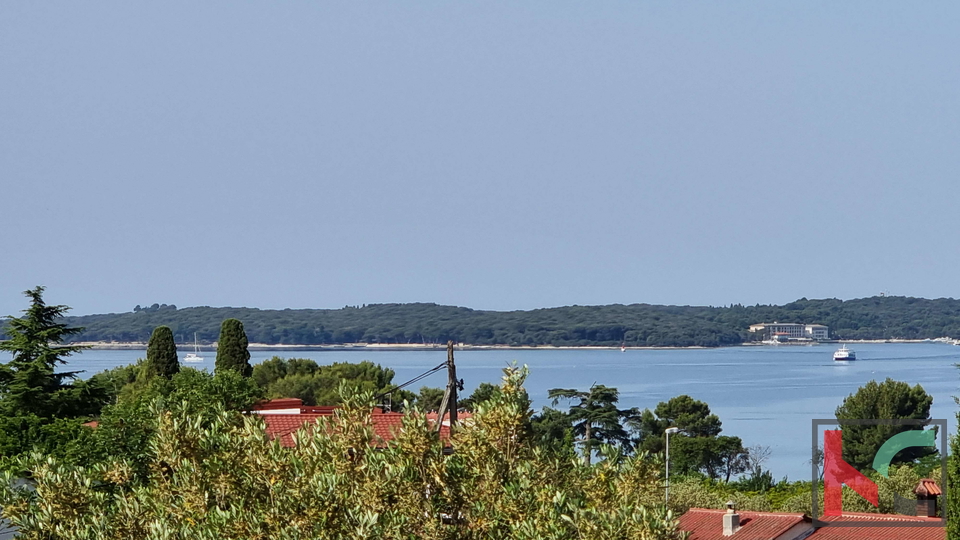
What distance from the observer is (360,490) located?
7.80m

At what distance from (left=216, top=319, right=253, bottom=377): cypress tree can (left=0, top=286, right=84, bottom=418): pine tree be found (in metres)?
13.9

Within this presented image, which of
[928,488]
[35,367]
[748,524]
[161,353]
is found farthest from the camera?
[161,353]

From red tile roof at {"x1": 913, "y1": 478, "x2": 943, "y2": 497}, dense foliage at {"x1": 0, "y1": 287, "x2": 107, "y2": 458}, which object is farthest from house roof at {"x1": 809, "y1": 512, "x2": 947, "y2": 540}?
dense foliage at {"x1": 0, "y1": 287, "x2": 107, "y2": 458}

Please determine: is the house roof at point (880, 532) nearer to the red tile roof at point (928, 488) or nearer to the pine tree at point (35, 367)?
the red tile roof at point (928, 488)

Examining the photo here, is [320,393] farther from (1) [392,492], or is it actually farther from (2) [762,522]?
(1) [392,492]

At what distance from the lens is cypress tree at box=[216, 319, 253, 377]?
150ft

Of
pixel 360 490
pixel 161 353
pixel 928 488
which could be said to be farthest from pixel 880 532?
pixel 161 353

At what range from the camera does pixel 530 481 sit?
7816 millimetres

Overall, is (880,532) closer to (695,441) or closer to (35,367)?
(35,367)

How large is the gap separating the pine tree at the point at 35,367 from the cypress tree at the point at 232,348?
1392 cm

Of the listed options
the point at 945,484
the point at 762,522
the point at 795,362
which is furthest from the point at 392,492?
the point at 795,362

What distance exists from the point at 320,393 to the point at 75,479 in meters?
57.8

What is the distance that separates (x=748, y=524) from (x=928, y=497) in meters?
4.17

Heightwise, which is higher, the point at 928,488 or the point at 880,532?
the point at 928,488
